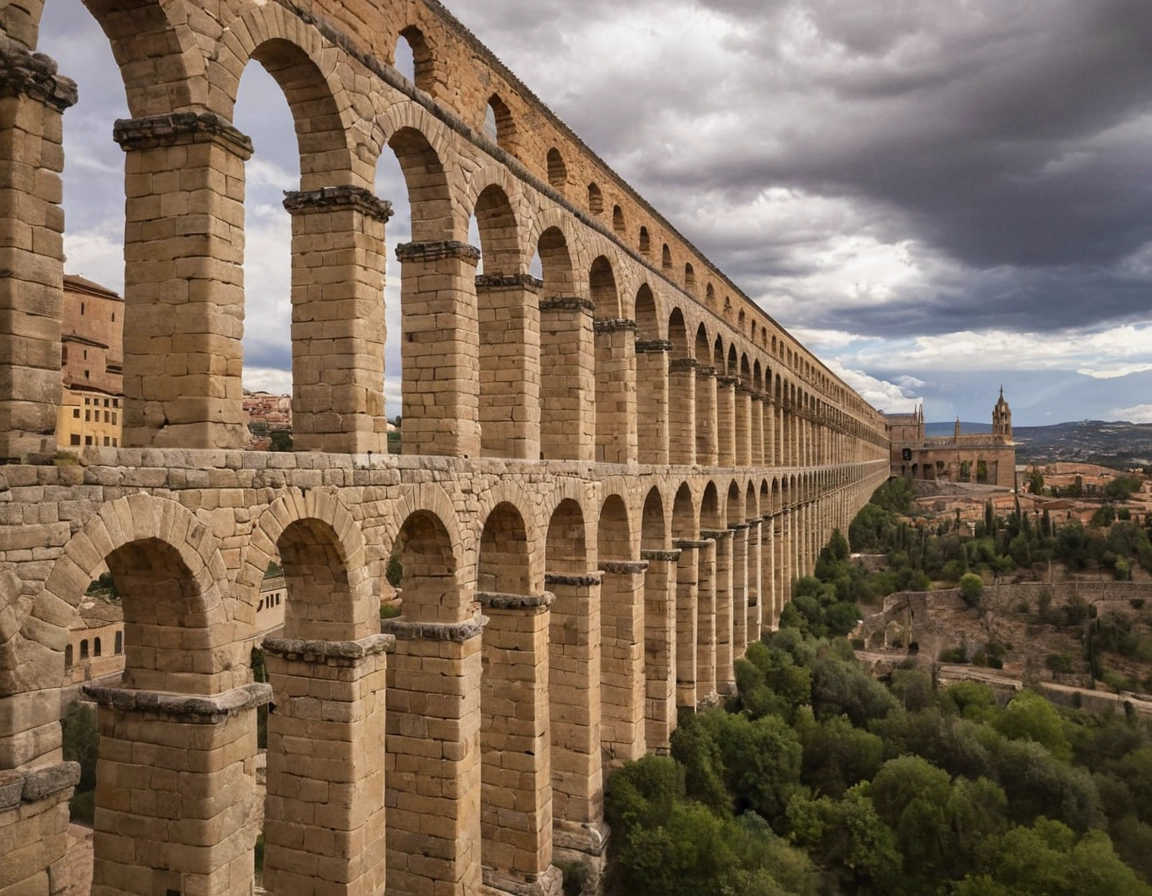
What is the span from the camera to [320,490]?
30.9 ft

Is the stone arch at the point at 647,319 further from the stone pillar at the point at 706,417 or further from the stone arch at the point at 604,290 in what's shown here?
the stone pillar at the point at 706,417

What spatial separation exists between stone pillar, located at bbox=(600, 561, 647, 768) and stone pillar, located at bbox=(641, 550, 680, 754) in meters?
2.75

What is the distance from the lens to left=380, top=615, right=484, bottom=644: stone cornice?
12039 mm

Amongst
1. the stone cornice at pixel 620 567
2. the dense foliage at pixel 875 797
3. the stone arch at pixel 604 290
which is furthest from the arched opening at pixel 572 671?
the stone arch at pixel 604 290

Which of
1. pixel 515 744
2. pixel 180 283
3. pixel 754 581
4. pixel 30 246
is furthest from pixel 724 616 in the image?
pixel 30 246

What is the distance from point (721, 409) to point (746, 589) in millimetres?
6727

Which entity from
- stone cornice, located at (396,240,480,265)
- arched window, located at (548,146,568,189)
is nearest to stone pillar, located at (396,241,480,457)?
stone cornice, located at (396,240,480,265)

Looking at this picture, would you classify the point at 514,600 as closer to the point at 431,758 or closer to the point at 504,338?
the point at 431,758

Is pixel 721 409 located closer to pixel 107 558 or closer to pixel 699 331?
pixel 699 331

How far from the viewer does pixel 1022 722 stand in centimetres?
2706

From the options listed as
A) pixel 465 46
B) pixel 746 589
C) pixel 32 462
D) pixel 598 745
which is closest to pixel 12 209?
pixel 32 462

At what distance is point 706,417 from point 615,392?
8.67 m

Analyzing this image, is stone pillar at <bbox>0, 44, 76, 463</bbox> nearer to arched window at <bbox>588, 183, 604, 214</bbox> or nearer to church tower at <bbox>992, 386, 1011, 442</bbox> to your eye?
arched window at <bbox>588, 183, 604, 214</bbox>

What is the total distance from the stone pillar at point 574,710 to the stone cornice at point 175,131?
35.7 feet
